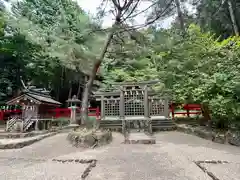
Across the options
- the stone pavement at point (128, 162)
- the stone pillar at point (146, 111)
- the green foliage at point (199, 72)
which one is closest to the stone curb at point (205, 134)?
the stone pavement at point (128, 162)

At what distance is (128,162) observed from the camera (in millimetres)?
3918

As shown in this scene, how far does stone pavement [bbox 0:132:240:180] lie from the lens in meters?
3.19

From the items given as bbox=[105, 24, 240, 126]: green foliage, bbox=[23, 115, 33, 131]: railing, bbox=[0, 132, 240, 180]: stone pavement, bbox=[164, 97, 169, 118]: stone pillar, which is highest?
bbox=[105, 24, 240, 126]: green foliage

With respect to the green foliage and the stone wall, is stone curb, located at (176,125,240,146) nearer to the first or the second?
the green foliage

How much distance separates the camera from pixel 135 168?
3.54 meters

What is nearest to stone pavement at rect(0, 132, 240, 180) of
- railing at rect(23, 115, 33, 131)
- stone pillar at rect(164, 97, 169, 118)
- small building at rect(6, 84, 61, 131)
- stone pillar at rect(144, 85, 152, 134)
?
stone pillar at rect(144, 85, 152, 134)

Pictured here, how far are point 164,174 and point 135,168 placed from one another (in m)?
0.63

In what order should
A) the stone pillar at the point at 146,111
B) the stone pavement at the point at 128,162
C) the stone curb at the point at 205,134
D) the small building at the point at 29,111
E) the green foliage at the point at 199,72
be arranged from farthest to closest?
the small building at the point at 29,111 < the stone pillar at the point at 146,111 < the stone curb at the point at 205,134 < the green foliage at the point at 199,72 < the stone pavement at the point at 128,162

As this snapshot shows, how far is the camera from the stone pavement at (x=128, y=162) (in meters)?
3.19

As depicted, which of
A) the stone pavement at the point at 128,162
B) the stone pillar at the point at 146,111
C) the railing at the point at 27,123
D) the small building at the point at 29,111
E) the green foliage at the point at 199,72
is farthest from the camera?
the small building at the point at 29,111

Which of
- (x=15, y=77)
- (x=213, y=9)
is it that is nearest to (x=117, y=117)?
(x=213, y=9)

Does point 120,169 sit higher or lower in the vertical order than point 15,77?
lower

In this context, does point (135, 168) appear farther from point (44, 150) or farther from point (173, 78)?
point (173, 78)

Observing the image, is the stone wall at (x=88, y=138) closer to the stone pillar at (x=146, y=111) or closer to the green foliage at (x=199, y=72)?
the stone pillar at (x=146, y=111)
